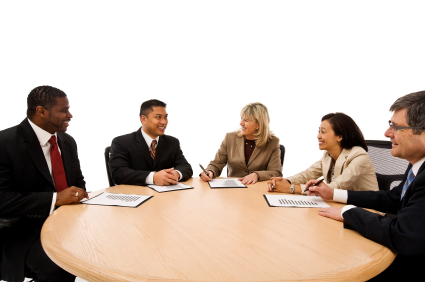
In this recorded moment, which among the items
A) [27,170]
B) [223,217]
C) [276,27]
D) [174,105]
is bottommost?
[223,217]

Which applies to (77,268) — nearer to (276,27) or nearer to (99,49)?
(99,49)

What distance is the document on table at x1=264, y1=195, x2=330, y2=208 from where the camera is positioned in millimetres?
1638

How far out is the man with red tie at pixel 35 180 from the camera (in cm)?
141

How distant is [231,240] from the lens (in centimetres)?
112

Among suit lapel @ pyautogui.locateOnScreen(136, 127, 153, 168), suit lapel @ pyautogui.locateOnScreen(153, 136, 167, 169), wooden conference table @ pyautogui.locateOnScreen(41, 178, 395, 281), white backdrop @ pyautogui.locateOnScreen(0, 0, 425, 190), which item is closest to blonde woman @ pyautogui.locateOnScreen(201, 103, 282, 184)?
suit lapel @ pyautogui.locateOnScreen(153, 136, 167, 169)

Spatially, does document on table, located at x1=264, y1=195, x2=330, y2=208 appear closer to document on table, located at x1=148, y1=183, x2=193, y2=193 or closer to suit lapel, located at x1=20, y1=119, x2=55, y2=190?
document on table, located at x1=148, y1=183, x2=193, y2=193

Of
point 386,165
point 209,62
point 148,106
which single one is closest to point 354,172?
point 386,165

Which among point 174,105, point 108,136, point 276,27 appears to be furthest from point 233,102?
point 108,136

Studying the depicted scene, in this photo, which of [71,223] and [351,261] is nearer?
[351,261]

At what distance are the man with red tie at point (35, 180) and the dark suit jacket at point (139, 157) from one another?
1.36 ft

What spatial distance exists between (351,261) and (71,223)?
1312mm

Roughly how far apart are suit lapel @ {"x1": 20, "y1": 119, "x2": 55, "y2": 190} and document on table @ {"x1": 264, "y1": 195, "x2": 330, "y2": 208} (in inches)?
61.0

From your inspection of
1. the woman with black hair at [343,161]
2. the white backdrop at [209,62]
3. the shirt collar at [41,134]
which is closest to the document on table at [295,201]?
the woman with black hair at [343,161]

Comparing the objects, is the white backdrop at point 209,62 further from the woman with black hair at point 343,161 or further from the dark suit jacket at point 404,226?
the dark suit jacket at point 404,226
